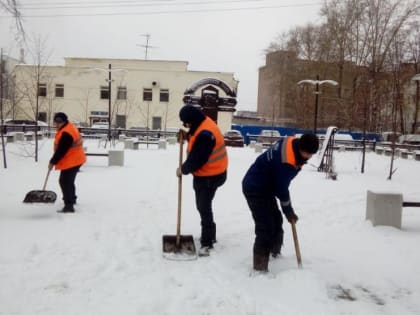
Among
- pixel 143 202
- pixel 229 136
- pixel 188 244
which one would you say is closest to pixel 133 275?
pixel 188 244

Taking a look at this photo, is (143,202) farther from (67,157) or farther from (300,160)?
(300,160)

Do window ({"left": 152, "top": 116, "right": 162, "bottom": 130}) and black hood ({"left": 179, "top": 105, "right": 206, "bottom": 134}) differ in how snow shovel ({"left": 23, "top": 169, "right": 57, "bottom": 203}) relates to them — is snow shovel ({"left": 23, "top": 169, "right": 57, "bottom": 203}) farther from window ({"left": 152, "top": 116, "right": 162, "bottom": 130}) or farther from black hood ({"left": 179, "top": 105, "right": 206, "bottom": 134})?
window ({"left": 152, "top": 116, "right": 162, "bottom": 130})

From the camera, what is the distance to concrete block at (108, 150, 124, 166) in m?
13.7

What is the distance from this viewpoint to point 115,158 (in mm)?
13766

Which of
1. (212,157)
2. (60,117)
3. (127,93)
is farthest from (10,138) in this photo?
(127,93)

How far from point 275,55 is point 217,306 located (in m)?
45.9

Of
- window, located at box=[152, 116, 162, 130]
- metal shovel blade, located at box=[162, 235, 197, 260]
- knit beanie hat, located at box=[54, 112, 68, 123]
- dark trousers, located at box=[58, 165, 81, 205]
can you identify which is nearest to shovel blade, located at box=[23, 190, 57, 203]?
dark trousers, located at box=[58, 165, 81, 205]

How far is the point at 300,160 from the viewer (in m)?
4.17

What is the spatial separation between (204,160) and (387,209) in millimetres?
3273

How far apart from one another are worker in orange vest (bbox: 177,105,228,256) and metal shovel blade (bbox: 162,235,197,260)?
0.45 feet

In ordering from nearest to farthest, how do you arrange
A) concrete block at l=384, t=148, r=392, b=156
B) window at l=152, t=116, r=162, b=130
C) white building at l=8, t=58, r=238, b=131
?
1. concrete block at l=384, t=148, r=392, b=156
2. white building at l=8, t=58, r=238, b=131
3. window at l=152, t=116, r=162, b=130

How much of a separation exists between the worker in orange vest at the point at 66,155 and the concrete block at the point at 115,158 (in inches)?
268

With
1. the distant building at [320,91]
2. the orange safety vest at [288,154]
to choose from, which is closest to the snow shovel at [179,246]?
the orange safety vest at [288,154]

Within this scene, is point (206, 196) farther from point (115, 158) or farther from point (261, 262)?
point (115, 158)
